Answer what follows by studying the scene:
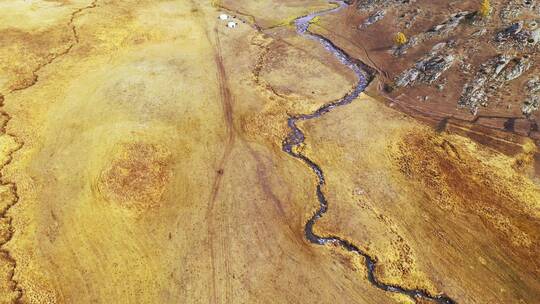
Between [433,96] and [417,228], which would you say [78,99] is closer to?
[417,228]

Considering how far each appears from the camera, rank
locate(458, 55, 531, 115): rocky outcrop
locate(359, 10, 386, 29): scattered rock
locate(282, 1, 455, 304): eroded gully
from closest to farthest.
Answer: locate(282, 1, 455, 304): eroded gully
locate(458, 55, 531, 115): rocky outcrop
locate(359, 10, 386, 29): scattered rock

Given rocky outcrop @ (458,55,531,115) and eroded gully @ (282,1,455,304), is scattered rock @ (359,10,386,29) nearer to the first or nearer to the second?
eroded gully @ (282,1,455,304)

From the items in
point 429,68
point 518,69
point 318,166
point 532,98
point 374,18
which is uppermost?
point 518,69

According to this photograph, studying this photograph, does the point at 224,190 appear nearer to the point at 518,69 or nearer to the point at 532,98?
the point at 532,98

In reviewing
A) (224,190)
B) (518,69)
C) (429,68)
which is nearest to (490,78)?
(518,69)

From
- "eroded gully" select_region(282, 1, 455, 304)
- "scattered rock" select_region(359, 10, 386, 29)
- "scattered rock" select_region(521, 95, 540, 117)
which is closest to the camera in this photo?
"eroded gully" select_region(282, 1, 455, 304)

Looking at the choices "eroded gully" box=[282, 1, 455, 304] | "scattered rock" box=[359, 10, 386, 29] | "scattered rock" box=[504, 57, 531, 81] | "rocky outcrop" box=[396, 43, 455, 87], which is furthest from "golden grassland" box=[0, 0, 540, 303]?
"scattered rock" box=[359, 10, 386, 29]

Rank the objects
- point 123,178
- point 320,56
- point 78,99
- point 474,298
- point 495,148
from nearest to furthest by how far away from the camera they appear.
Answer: point 474,298, point 123,178, point 495,148, point 78,99, point 320,56

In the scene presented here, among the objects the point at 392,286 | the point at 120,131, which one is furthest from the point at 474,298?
the point at 120,131
